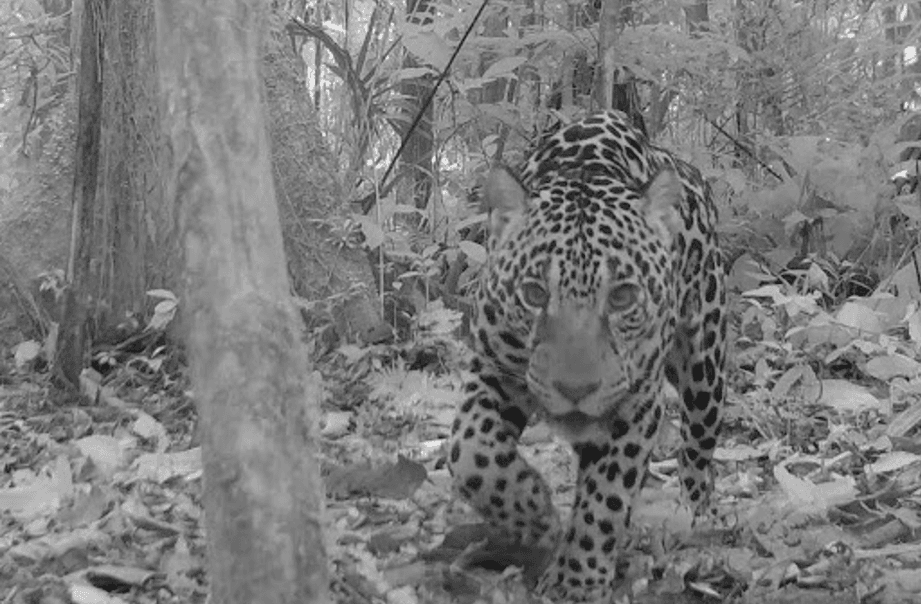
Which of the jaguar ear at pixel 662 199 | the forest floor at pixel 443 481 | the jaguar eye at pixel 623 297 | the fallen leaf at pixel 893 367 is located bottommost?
the forest floor at pixel 443 481

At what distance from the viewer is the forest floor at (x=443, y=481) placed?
13.8 ft

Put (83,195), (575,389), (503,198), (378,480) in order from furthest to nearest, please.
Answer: (83,195)
(378,480)
(503,198)
(575,389)

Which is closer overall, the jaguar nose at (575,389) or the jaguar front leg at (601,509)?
the jaguar nose at (575,389)

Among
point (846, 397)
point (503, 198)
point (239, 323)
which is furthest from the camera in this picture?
point (846, 397)

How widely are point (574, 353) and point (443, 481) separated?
1.52m

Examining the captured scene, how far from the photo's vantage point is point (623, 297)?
424cm

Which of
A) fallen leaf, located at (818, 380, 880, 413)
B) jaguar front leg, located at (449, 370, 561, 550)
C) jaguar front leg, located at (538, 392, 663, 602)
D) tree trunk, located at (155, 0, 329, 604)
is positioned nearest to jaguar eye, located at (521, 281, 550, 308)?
jaguar front leg, located at (449, 370, 561, 550)

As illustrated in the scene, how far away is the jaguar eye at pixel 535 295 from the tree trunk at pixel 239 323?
5.87ft

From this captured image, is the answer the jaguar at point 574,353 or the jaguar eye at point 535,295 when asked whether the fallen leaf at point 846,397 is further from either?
the jaguar eye at point 535,295

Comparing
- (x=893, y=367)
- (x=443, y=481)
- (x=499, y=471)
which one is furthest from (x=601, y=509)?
(x=893, y=367)

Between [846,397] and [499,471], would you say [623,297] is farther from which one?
[846,397]

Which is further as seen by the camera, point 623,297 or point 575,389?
point 623,297

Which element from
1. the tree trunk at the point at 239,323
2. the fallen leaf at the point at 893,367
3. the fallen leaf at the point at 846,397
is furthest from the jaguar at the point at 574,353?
the fallen leaf at the point at 893,367

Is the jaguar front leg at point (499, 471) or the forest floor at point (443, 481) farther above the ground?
the jaguar front leg at point (499, 471)
